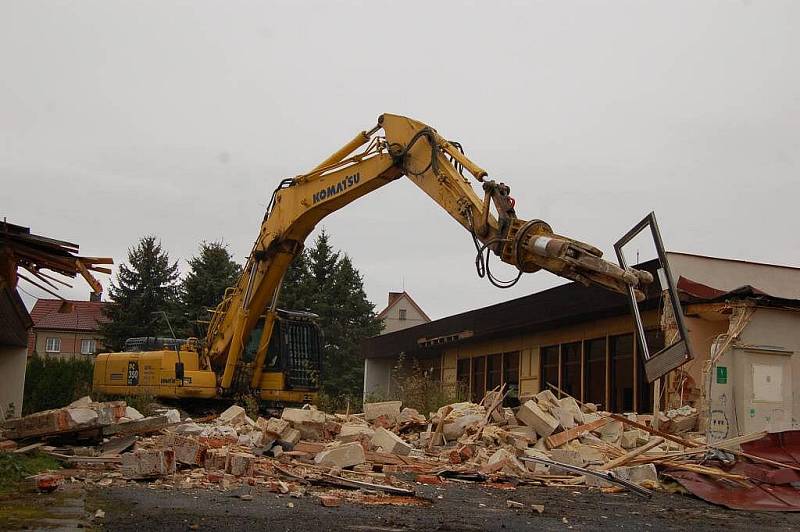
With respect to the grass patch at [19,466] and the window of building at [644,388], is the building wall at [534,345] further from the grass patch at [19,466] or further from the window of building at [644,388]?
the grass patch at [19,466]

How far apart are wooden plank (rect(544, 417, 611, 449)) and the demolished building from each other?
7.39ft

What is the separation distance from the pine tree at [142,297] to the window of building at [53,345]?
15.8 meters

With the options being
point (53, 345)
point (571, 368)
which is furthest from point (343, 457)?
point (53, 345)

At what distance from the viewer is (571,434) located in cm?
1422

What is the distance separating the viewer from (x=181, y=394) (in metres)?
18.3

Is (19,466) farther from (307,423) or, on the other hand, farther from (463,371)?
(463,371)

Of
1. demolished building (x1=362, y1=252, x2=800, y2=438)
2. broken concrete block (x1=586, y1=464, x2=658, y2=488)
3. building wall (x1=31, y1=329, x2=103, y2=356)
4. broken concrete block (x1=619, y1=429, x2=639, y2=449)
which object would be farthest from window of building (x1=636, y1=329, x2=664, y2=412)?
building wall (x1=31, y1=329, x2=103, y2=356)

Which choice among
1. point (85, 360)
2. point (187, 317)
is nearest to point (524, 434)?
point (85, 360)

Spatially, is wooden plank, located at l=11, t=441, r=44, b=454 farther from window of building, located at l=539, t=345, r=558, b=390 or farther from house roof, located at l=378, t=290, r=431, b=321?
house roof, located at l=378, t=290, r=431, b=321

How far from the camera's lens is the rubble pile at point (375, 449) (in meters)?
10.5

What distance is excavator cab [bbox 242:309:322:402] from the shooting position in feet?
62.7

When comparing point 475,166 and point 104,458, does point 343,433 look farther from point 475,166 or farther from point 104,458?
point 475,166

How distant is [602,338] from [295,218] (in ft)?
30.6

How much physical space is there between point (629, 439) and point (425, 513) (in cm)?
670
